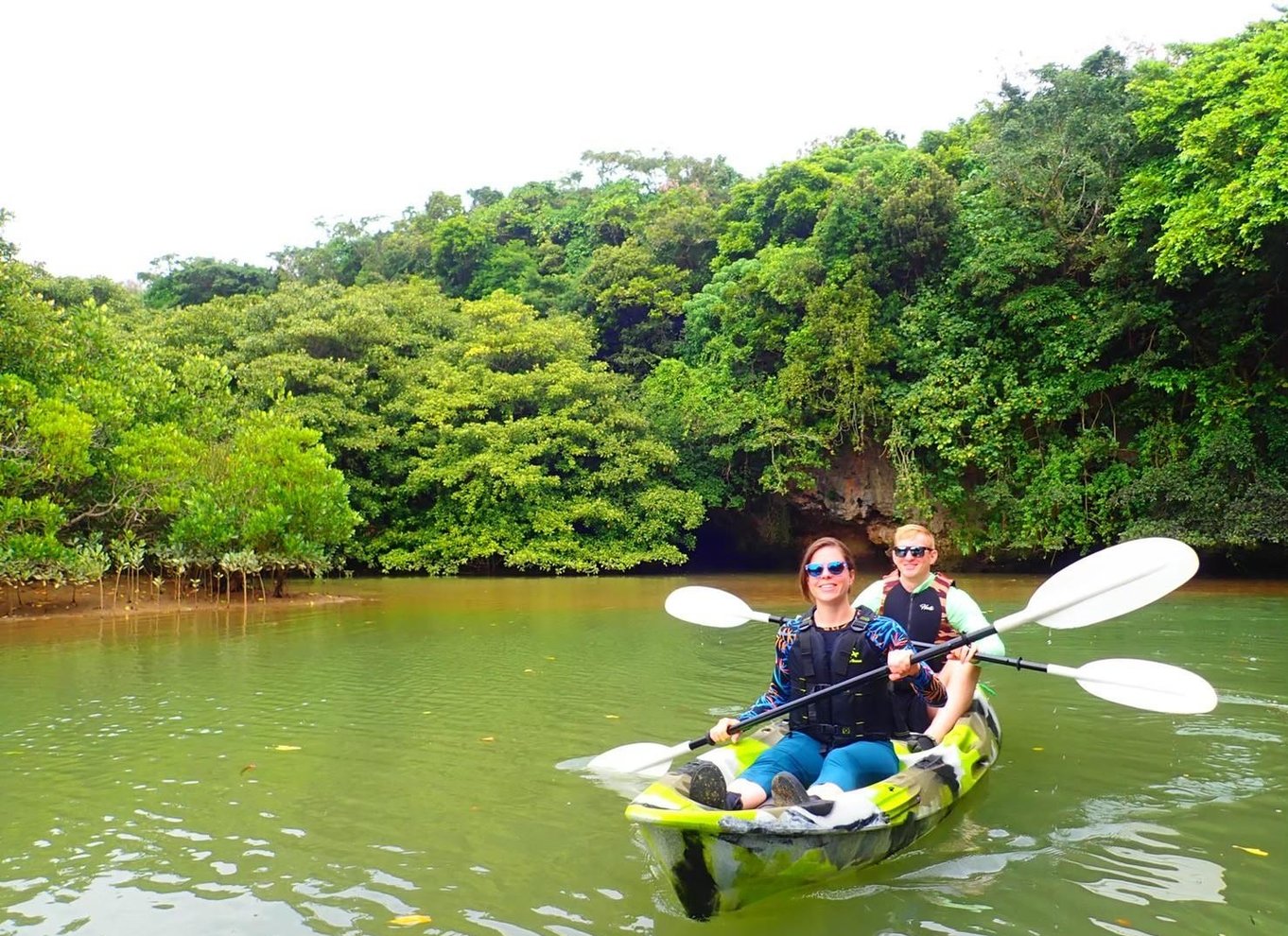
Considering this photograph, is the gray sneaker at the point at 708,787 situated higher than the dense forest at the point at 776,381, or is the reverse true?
the dense forest at the point at 776,381

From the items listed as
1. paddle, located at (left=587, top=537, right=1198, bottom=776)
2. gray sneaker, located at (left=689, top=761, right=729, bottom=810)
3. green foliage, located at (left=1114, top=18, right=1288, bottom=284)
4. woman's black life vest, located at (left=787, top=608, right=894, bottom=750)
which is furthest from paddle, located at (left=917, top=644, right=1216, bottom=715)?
green foliage, located at (left=1114, top=18, right=1288, bottom=284)

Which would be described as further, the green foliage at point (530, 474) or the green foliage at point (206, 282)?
the green foliage at point (206, 282)

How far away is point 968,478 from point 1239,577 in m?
4.70

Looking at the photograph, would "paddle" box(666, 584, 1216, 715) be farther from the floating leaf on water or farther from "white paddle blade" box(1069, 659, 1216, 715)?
the floating leaf on water

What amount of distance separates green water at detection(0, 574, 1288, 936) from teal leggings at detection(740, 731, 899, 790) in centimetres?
33

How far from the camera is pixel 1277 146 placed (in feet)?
37.6

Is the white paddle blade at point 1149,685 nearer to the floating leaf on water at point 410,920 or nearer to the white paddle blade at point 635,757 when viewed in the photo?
the white paddle blade at point 635,757

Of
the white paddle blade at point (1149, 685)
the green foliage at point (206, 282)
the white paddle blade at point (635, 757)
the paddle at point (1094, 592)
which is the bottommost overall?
the white paddle blade at point (635, 757)

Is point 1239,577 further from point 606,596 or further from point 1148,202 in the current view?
point 606,596

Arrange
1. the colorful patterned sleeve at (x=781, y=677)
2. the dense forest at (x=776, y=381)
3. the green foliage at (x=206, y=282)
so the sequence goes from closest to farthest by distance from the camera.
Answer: the colorful patterned sleeve at (x=781, y=677) < the dense forest at (x=776, y=381) < the green foliage at (x=206, y=282)

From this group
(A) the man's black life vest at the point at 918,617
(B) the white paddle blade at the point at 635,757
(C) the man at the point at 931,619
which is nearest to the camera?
(B) the white paddle blade at the point at 635,757

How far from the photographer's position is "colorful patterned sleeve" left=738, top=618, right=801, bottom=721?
3.72m

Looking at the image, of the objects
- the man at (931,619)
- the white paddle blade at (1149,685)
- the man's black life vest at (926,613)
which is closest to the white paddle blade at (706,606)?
the man at (931,619)

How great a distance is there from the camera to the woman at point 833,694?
3.44 m
